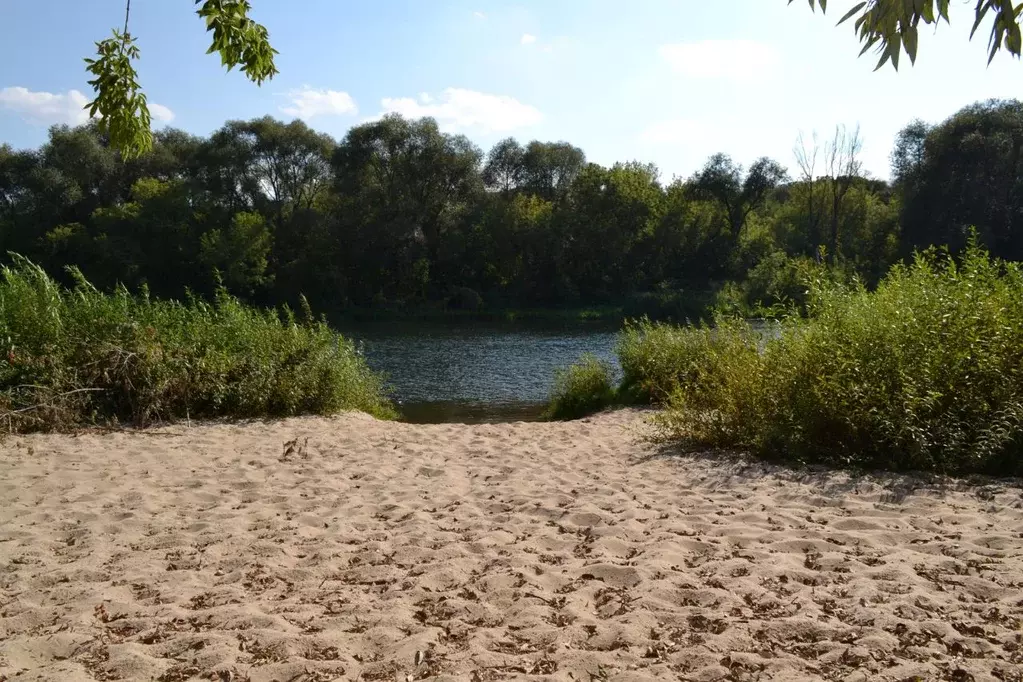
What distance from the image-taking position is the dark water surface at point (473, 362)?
56.0 feet

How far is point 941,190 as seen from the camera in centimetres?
3850

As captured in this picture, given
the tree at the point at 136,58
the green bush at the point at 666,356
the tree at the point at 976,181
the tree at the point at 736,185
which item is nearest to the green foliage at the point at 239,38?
the tree at the point at 136,58

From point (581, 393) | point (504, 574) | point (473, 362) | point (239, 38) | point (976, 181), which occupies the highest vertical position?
point (976, 181)

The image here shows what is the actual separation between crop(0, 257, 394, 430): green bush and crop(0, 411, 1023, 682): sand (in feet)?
8.17

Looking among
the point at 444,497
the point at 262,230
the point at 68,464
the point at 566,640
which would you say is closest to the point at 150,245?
the point at 262,230

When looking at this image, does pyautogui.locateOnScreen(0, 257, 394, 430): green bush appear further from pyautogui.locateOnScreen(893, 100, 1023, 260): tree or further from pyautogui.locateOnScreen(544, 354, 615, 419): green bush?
pyautogui.locateOnScreen(893, 100, 1023, 260): tree

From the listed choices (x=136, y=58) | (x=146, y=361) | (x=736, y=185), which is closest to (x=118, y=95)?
(x=136, y=58)

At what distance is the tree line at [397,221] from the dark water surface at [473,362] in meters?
8.88

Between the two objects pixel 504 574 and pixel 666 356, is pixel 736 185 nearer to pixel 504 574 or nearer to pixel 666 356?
pixel 666 356

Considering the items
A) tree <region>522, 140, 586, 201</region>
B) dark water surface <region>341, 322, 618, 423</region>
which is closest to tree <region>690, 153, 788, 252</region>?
tree <region>522, 140, 586, 201</region>

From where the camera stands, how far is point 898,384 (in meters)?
7.30

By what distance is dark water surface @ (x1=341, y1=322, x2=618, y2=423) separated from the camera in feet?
56.0

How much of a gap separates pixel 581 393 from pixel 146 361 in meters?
7.98

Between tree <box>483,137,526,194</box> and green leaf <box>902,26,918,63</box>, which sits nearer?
green leaf <box>902,26,918,63</box>
